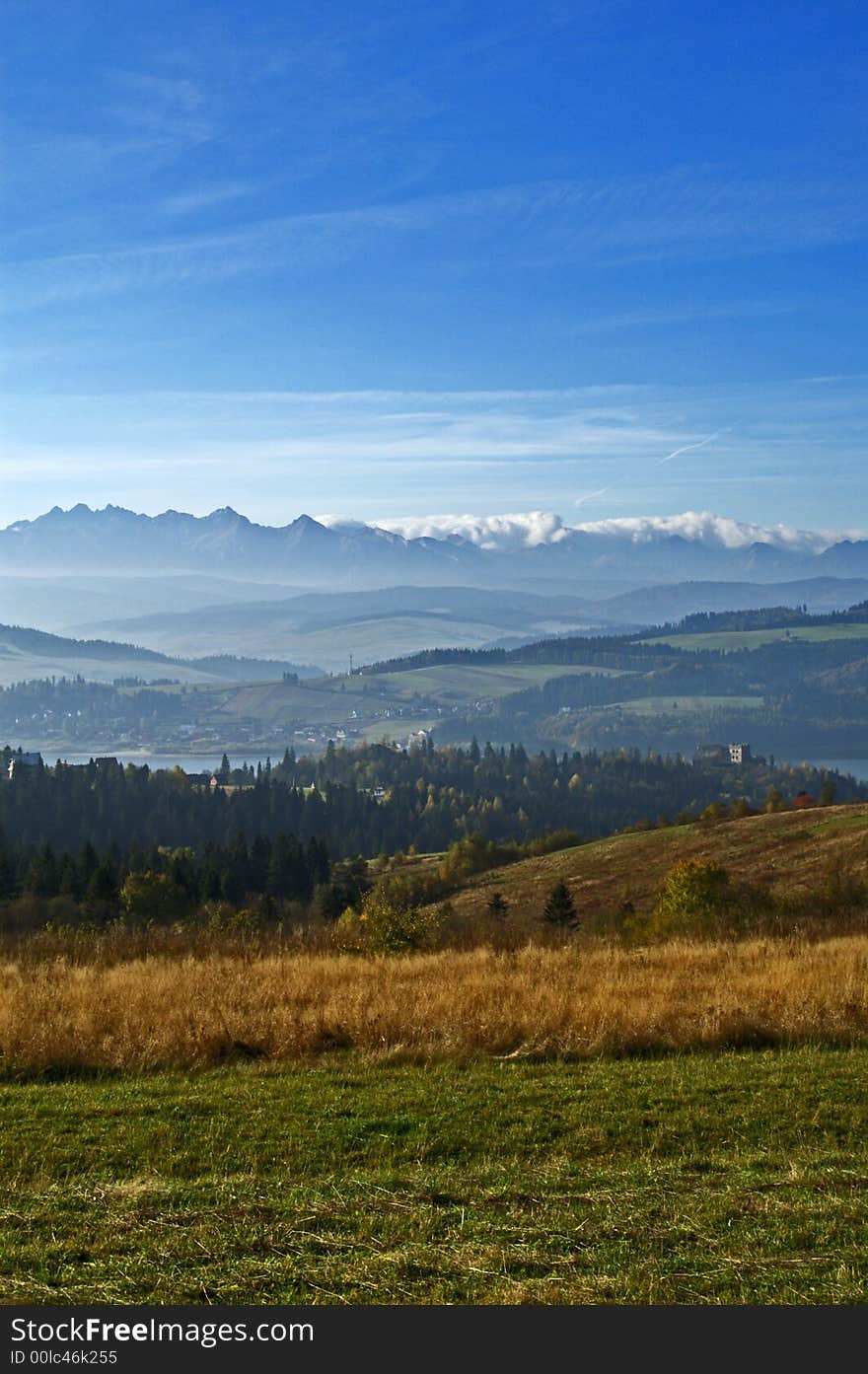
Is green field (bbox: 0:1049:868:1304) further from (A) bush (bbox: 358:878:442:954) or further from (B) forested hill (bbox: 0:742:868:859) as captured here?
(B) forested hill (bbox: 0:742:868:859)

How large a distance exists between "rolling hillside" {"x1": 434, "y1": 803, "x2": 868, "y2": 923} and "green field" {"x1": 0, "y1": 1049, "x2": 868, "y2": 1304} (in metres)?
33.9

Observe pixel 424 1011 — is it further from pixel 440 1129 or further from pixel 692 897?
pixel 692 897

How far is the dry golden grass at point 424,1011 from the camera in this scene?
33.7 feet

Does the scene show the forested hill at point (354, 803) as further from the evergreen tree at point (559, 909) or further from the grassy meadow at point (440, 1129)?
the grassy meadow at point (440, 1129)

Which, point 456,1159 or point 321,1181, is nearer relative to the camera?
point 321,1181

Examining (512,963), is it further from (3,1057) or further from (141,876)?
(141,876)

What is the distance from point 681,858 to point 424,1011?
5159 centimetres

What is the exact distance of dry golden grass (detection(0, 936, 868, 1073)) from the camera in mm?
10281

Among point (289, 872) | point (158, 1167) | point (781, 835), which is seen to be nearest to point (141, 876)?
point (289, 872)

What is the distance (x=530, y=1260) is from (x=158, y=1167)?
9.53 ft

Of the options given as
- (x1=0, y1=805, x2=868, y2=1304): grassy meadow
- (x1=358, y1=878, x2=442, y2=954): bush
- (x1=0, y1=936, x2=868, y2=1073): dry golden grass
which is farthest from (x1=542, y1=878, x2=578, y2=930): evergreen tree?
(x1=0, y1=936, x2=868, y2=1073): dry golden grass

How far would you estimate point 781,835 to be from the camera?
58.1 m

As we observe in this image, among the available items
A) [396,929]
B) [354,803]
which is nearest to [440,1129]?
[396,929]

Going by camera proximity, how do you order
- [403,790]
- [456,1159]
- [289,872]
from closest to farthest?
[456,1159] → [289,872] → [403,790]
